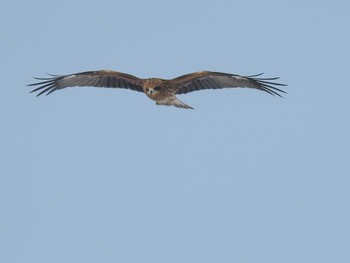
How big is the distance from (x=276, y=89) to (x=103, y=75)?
398 cm

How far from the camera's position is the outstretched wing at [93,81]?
1822cm

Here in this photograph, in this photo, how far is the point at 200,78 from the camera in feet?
58.5

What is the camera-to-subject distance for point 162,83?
1712 cm

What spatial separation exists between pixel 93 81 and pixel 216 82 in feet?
9.43

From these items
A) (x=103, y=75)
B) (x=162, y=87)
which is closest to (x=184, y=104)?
(x=162, y=87)

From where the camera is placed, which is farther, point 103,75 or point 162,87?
point 103,75

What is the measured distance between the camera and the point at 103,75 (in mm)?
18359

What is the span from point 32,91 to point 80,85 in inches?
44.1

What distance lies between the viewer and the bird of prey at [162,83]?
17250 mm

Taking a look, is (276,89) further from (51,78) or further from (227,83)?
(51,78)

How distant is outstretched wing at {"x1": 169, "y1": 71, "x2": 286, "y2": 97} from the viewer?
17.7 meters

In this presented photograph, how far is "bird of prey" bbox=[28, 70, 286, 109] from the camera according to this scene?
1725 centimetres

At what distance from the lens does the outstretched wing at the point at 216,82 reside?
17672mm

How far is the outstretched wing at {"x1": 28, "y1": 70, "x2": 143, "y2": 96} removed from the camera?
1822cm
